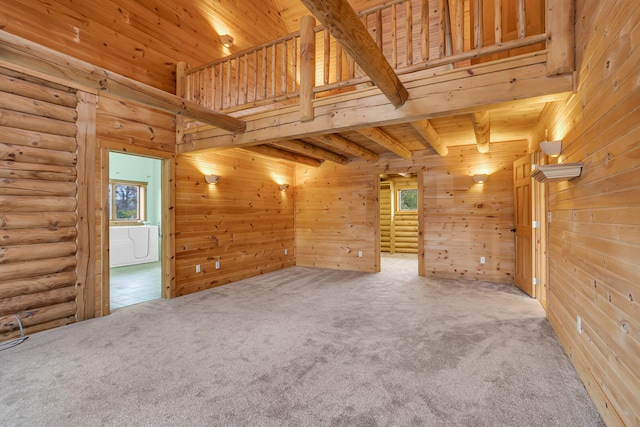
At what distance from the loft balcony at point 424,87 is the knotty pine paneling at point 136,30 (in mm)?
394

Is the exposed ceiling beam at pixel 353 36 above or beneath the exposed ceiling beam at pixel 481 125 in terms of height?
beneath

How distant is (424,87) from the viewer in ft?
8.83

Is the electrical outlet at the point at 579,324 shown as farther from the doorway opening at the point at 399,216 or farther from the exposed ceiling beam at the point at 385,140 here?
the doorway opening at the point at 399,216

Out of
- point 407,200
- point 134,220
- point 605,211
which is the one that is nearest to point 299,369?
point 605,211

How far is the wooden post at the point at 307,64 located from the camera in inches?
117

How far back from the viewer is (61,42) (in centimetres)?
310

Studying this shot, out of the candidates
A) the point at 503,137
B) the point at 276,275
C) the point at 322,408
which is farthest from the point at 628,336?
the point at 276,275

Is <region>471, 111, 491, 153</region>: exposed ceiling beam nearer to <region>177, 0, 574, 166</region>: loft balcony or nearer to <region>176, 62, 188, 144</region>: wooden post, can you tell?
<region>177, 0, 574, 166</region>: loft balcony

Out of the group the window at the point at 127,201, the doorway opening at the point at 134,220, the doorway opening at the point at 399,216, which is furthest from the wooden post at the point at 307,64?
the window at the point at 127,201

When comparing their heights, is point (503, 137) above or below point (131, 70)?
below

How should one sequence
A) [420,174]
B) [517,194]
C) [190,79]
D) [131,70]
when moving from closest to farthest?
[131,70] < [190,79] < [517,194] < [420,174]

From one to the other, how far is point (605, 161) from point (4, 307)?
469 cm

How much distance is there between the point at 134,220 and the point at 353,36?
23.9 feet

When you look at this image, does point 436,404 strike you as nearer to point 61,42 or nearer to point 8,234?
point 8,234
